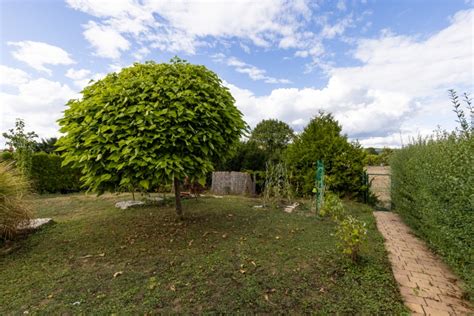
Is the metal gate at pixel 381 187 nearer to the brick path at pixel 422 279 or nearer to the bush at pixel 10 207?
the brick path at pixel 422 279

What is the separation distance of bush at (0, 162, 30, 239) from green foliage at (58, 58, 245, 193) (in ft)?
3.72

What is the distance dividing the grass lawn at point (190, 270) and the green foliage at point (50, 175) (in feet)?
21.2

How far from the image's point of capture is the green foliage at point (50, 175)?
9492 mm

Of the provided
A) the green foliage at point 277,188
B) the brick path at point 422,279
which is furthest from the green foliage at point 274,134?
the brick path at point 422,279

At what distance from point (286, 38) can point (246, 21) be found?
5.05 feet

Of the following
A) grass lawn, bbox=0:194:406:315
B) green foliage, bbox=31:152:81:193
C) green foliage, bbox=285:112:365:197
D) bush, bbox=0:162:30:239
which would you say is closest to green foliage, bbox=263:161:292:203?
green foliage, bbox=285:112:365:197

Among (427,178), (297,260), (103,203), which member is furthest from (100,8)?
(427,178)

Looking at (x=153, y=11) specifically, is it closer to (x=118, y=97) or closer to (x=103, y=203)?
(x=118, y=97)

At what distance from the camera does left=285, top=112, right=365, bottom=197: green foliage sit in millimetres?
7621

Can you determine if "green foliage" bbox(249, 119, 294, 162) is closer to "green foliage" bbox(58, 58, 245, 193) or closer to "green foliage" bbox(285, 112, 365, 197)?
"green foliage" bbox(285, 112, 365, 197)

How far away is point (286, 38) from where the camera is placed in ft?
22.6

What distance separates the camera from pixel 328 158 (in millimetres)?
7695

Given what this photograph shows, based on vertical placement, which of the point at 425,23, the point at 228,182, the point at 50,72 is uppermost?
the point at 425,23

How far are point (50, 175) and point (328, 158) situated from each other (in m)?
10.2
